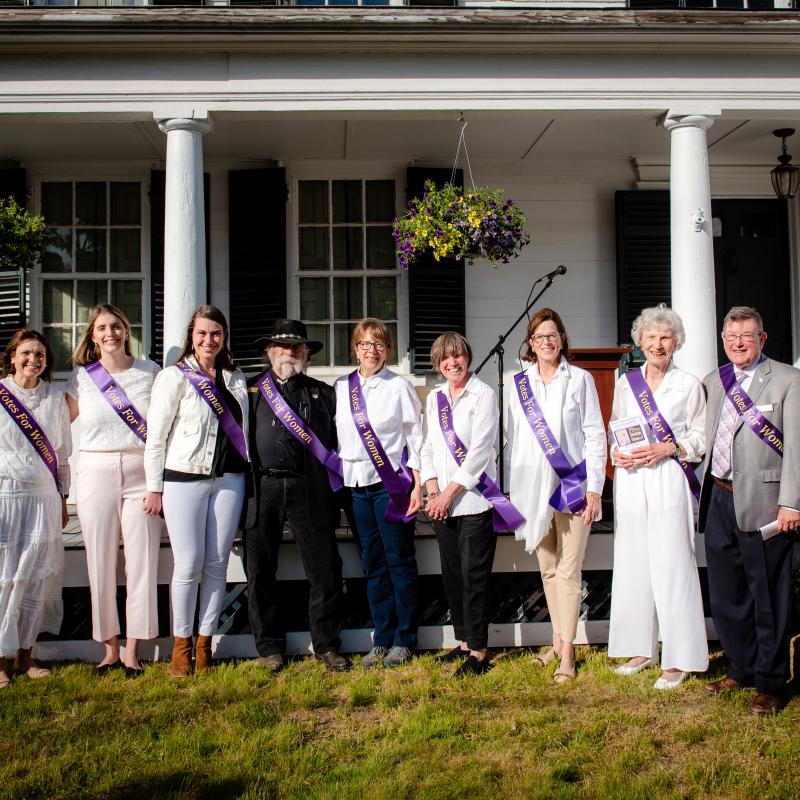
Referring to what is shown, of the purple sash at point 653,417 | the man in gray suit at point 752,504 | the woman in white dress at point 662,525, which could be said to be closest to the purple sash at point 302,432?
the woman in white dress at point 662,525

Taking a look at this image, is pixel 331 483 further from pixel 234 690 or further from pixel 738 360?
pixel 738 360

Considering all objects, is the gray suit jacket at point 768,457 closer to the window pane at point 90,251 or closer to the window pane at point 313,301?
the window pane at point 313,301

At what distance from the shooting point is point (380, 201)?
7.82 meters

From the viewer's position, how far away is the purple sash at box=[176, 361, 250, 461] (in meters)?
4.31

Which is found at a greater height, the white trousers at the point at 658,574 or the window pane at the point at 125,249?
the window pane at the point at 125,249

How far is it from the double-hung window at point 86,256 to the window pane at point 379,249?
2.16 metres

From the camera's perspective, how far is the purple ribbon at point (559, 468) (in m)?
4.20

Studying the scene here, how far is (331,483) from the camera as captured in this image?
445cm

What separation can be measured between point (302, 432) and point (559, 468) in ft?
4.49

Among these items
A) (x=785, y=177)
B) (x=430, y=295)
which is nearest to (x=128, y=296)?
(x=430, y=295)

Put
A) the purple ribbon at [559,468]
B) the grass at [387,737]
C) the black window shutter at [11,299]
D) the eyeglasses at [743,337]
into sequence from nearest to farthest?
the grass at [387,737], the eyeglasses at [743,337], the purple ribbon at [559,468], the black window shutter at [11,299]

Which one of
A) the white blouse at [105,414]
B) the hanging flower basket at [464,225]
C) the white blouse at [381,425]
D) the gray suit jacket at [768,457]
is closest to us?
the gray suit jacket at [768,457]

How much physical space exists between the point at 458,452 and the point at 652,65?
3.62 metres

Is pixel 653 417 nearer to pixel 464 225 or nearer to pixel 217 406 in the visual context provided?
pixel 217 406
